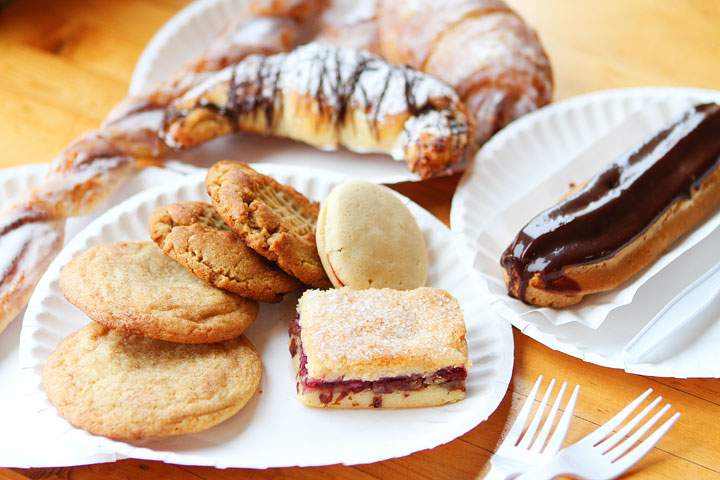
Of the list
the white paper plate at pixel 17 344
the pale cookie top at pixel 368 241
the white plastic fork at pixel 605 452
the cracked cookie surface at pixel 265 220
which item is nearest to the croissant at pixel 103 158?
the white paper plate at pixel 17 344

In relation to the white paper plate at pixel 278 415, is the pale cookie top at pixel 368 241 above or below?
above

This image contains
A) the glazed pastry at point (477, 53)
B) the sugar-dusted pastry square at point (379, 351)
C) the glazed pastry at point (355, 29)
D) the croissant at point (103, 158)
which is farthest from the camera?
the glazed pastry at point (355, 29)

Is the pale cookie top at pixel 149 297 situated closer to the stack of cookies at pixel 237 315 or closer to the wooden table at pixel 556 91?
the stack of cookies at pixel 237 315

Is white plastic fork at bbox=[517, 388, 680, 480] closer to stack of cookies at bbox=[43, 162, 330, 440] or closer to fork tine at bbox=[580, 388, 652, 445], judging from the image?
fork tine at bbox=[580, 388, 652, 445]

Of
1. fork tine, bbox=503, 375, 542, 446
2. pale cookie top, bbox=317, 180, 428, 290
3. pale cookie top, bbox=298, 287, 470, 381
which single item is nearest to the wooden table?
fork tine, bbox=503, 375, 542, 446

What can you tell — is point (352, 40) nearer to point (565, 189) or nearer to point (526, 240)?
point (565, 189)

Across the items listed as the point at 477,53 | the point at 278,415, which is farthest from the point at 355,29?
the point at 278,415

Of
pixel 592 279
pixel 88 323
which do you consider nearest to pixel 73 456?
pixel 88 323
